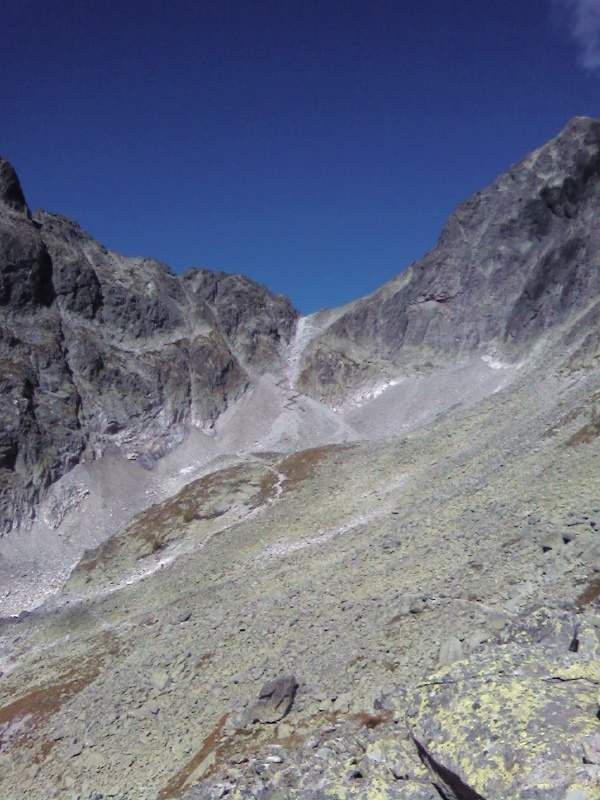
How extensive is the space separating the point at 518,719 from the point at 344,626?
1590 centimetres

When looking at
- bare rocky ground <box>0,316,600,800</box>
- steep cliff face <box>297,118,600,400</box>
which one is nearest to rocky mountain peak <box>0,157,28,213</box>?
steep cliff face <box>297,118,600,400</box>

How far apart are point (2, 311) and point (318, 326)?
4792 cm

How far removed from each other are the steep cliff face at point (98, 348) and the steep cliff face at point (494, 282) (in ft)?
44.0

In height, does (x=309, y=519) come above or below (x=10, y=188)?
below

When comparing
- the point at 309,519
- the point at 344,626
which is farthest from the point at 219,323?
the point at 344,626

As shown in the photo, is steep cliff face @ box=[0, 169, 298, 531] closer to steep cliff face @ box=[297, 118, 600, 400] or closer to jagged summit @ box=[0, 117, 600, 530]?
jagged summit @ box=[0, 117, 600, 530]

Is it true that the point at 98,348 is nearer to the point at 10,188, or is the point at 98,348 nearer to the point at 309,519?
the point at 10,188

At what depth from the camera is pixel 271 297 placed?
117m

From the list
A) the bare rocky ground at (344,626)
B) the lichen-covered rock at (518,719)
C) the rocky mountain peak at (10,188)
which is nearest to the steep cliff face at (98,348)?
the rocky mountain peak at (10,188)

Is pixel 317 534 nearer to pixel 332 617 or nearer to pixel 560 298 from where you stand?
pixel 332 617

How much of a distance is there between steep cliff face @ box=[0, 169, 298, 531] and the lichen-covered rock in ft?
219

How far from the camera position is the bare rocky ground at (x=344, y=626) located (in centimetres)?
1484

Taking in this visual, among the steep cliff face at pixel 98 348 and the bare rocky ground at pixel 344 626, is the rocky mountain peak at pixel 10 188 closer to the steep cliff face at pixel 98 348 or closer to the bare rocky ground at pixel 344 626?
the steep cliff face at pixel 98 348

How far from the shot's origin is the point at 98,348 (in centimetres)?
9450
